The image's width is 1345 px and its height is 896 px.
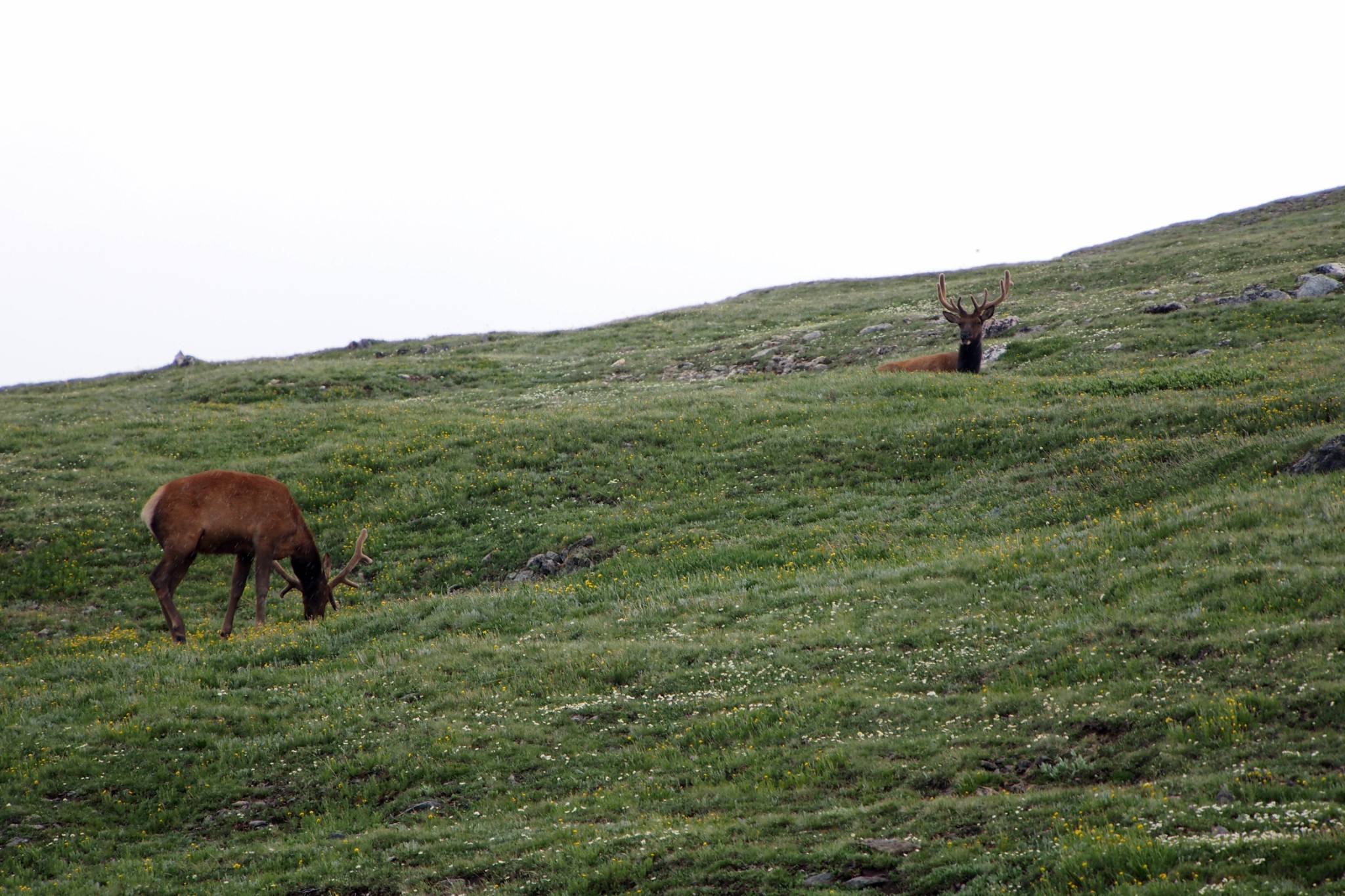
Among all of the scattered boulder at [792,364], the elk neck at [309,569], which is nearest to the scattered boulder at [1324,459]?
the elk neck at [309,569]

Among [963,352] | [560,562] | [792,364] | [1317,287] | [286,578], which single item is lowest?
[560,562]

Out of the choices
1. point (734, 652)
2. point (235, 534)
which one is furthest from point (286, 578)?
point (734, 652)

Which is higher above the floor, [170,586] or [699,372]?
[699,372]

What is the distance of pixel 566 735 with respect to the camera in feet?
38.4

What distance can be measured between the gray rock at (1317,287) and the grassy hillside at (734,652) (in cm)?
348

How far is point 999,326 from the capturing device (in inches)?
1468

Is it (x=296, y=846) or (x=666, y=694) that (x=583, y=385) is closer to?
(x=666, y=694)

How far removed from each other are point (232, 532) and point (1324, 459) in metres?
17.6

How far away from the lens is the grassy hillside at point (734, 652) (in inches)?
332

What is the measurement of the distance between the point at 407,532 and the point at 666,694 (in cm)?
1068

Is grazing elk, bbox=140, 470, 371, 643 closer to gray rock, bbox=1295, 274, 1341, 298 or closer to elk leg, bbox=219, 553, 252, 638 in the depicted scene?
elk leg, bbox=219, 553, 252, 638

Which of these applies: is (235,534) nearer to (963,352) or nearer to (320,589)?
(320,589)

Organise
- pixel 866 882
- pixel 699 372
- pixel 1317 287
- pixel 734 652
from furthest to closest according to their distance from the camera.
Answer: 1. pixel 699 372
2. pixel 1317 287
3. pixel 734 652
4. pixel 866 882

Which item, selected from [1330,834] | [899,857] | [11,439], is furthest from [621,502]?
[11,439]
